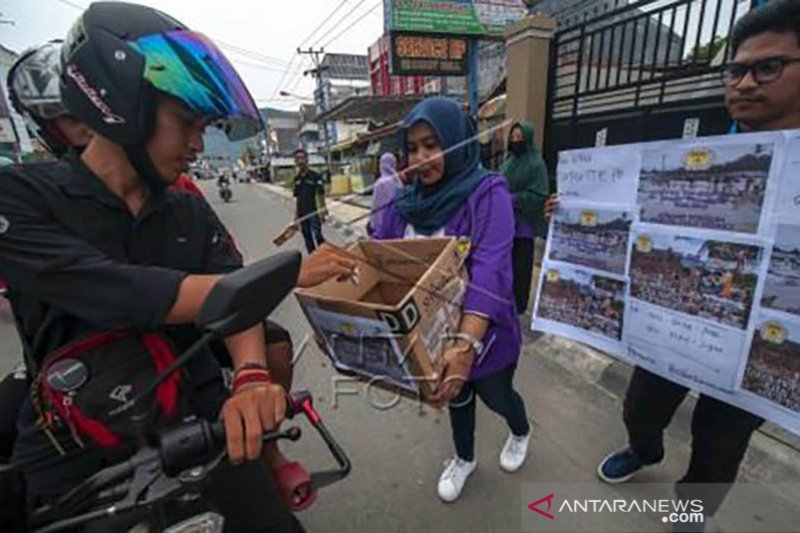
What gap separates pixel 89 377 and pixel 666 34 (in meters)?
5.14

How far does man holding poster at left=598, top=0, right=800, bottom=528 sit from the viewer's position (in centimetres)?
118

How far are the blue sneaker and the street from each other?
0.04 m

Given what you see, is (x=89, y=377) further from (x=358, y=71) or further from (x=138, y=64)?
(x=358, y=71)

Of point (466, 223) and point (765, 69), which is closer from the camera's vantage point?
point (765, 69)

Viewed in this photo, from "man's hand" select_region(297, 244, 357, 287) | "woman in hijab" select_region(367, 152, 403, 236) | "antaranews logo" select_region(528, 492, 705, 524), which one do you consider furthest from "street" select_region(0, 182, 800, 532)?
"woman in hijab" select_region(367, 152, 403, 236)

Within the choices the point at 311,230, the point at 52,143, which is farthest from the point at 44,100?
the point at 311,230

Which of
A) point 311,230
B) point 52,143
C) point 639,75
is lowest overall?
point 311,230

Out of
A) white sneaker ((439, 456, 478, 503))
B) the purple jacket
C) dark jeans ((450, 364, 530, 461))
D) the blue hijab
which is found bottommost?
white sneaker ((439, 456, 478, 503))

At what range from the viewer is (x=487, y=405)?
180 centimetres

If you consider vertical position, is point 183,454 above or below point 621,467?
above

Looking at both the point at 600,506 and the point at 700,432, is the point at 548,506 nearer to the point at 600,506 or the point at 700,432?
the point at 600,506

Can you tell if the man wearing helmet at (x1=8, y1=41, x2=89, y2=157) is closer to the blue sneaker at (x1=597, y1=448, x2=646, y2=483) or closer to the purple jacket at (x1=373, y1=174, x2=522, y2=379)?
the purple jacket at (x1=373, y1=174, x2=522, y2=379)

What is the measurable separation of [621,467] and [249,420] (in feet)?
5.98

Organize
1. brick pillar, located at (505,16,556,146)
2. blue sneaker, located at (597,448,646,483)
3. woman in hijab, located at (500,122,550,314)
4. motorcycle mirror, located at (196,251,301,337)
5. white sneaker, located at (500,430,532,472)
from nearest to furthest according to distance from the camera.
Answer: motorcycle mirror, located at (196,251,301,337) < blue sneaker, located at (597,448,646,483) < white sneaker, located at (500,430,532,472) < woman in hijab, located at (500,122,550,314) < brick pillar, located at (505,16,556,146)
